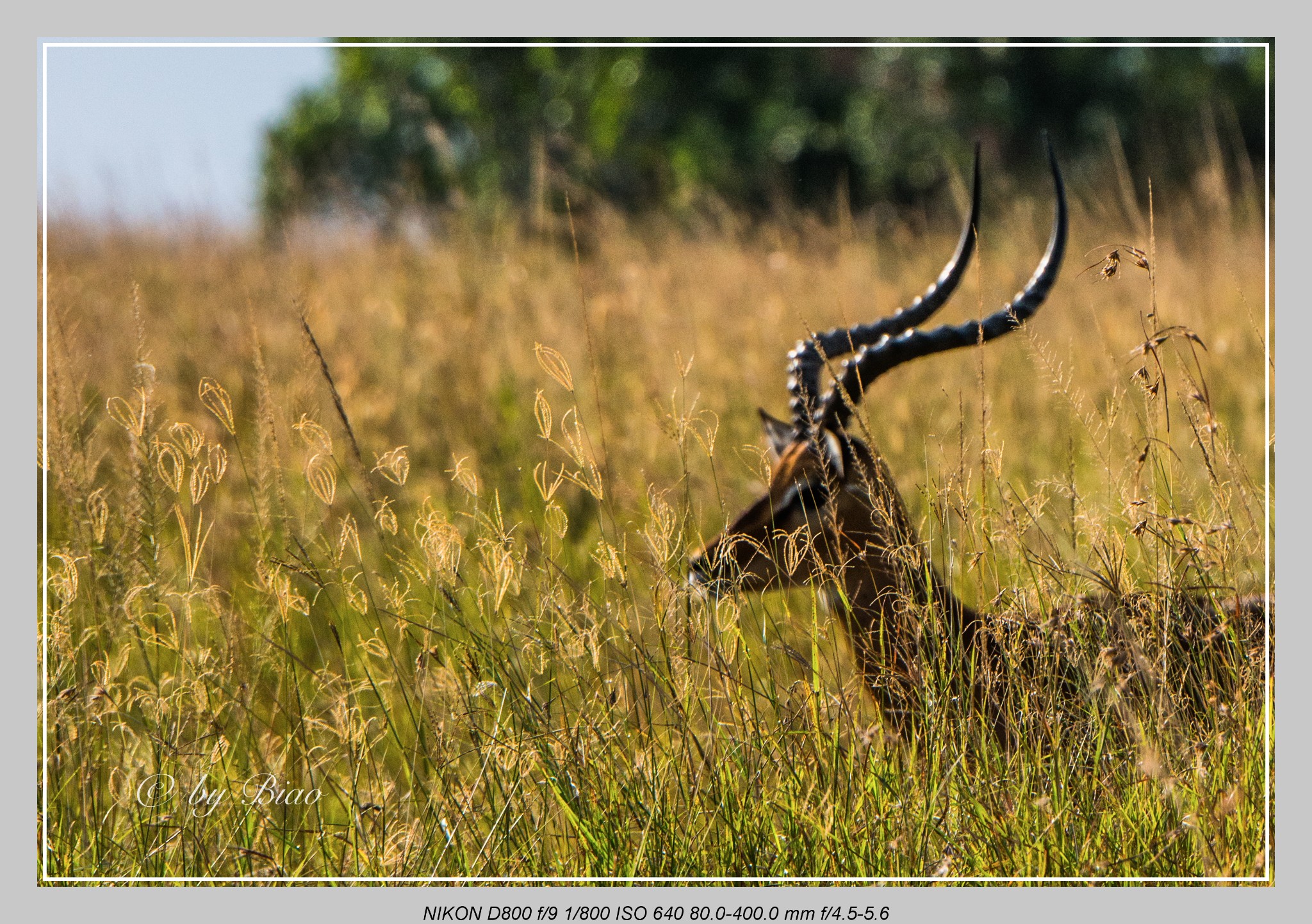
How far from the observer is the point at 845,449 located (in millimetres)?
2914

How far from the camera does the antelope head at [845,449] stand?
8.73ft

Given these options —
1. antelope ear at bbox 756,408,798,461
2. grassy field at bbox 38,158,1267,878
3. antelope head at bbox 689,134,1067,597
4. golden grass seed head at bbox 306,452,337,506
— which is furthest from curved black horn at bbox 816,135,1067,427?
golden grass seed head at bbox 306,452,337,506

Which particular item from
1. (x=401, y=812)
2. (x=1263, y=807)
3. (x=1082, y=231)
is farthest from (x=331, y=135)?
(x=1263, y=807)

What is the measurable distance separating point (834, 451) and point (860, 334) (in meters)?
0.33

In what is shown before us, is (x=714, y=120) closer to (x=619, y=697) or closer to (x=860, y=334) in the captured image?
(x=860, y=334)

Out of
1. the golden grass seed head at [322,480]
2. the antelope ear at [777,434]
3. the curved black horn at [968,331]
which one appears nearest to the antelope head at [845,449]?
the curved black horn at [968,331]

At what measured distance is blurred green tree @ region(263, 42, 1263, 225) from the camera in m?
5.33

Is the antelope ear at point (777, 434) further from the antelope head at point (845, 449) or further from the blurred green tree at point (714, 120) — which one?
the blurred green tree at point (714, 120)

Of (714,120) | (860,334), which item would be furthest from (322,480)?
(714,120)

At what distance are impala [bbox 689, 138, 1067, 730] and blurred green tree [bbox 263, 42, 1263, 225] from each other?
131cm

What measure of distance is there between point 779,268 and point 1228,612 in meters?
3.87

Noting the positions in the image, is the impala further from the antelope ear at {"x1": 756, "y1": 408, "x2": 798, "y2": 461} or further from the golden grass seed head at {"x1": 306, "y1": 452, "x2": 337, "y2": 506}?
the golden grass seed head at {"x1": 306, "y1": 452, "x2": 337, "y2": 506}

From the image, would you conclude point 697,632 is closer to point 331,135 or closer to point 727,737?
point 727,737

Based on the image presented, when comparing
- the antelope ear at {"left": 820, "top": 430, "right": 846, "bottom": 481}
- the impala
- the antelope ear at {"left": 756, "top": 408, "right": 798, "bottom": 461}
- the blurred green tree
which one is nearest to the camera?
the impala
